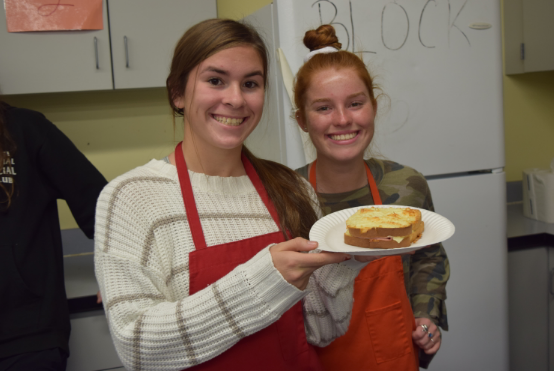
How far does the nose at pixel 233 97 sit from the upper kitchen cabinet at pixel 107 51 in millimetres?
1092

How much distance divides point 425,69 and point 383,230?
3.08ft

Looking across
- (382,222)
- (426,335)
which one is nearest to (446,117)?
(426,335)

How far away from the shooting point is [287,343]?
0.88 metres

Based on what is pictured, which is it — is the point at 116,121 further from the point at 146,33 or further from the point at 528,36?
the point at 528,36

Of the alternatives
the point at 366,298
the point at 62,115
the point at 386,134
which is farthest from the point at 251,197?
the point at 62,115

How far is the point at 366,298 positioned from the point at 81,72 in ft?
4.43

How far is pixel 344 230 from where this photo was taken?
2.87 ft

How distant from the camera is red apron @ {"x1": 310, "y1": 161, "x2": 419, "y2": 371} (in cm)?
103

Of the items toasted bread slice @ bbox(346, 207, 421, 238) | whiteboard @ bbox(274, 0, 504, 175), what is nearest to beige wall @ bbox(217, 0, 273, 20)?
whiteboard @ bbox(274, 0, 504, 175)

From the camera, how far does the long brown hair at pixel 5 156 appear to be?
4.10 feet

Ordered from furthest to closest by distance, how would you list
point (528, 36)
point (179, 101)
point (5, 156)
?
point (528, 36) < point (5, 156) < point (179, 101)

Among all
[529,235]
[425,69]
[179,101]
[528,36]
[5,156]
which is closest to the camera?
[179,101]

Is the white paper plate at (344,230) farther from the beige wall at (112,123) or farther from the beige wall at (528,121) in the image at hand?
the beige wall at (528,121)

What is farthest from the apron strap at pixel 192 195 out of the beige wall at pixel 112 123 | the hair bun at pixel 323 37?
the beige wall at pixel 112 123
